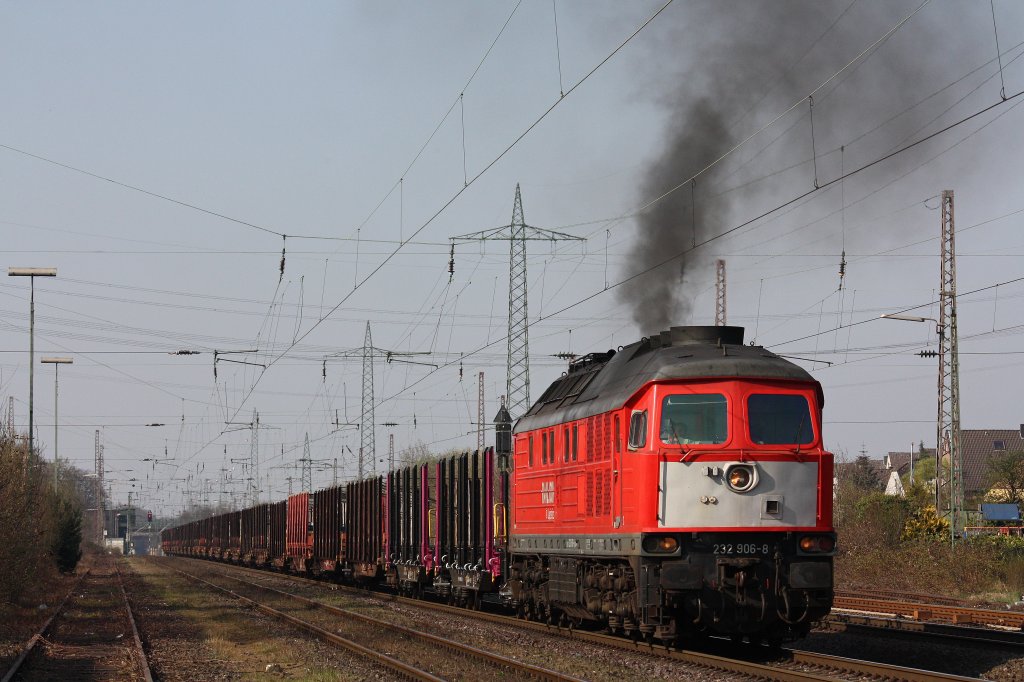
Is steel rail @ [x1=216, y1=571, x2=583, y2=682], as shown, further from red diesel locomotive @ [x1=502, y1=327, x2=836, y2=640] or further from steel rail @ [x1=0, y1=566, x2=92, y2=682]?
steel rail @ [x1=0, y1=566, x2=92, y2=682]

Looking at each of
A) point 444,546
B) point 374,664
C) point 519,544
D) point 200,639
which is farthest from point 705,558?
point 444,546

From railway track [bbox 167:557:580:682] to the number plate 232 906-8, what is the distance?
9.61ft

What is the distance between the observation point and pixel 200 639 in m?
26.0

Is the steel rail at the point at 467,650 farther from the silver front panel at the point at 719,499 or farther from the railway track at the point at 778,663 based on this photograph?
the silver front panel at the point at 719,499

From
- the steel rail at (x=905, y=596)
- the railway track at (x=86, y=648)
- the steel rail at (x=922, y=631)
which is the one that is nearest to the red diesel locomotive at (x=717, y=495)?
the steel rail at (x=922, y=631)

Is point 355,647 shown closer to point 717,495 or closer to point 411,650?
point 411,650

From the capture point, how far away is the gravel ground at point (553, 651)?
675 inches

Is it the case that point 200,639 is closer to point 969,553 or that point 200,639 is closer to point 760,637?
point 760,637

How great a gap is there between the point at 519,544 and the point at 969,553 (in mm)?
16727

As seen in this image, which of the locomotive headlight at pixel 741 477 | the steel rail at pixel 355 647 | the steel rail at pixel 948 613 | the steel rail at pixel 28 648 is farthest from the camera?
the steel rail at pixel 948 613

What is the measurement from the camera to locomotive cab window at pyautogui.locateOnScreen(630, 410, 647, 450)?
58.1 ft

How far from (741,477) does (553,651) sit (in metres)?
5.21

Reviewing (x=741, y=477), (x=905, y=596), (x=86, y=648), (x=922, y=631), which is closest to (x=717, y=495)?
(x=741, y=477)

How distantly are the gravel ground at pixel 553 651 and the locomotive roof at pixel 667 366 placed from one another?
13.1 ft
